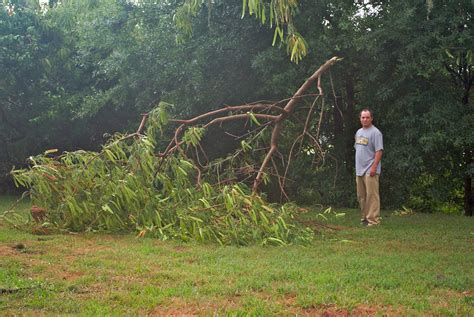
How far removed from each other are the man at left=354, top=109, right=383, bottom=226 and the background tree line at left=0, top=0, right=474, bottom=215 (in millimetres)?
1346

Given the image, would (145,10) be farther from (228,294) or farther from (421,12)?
(228,294)

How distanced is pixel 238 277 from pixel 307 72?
6264 mm

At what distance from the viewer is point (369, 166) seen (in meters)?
7.84

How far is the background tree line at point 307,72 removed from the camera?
9.05m

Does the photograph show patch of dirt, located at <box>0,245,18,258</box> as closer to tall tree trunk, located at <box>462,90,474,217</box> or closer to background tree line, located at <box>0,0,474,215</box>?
background tree line, located at <box>0,0,474,215</box>

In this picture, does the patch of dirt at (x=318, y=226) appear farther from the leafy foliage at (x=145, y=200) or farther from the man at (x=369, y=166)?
the man at (x=369, y=166)

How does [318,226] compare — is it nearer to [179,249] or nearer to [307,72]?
[179,249]

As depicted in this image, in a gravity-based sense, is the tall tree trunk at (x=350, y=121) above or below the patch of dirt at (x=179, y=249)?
above

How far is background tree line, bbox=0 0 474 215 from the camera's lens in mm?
9055

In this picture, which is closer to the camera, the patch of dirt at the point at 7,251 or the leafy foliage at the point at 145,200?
the patch of dirt at the point at 7,251

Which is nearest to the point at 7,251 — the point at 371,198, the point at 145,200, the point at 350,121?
the point at 145,200

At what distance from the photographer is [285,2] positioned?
4.97 m

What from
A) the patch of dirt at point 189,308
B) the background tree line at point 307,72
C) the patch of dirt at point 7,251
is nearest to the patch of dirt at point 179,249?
the patch of dirt at point 7,251

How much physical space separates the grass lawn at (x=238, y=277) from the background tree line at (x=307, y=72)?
3.29m
